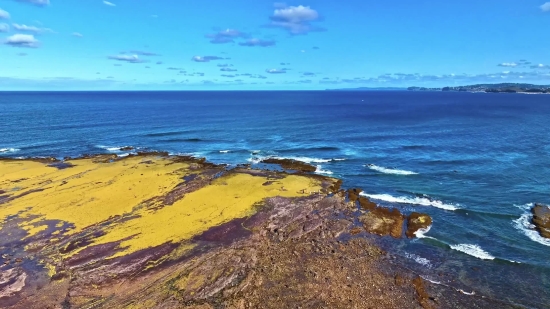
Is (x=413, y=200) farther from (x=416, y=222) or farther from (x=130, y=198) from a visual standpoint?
(x=130, y=198)

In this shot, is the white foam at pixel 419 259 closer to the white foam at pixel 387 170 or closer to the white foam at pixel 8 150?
the white foam at pixel 387 170

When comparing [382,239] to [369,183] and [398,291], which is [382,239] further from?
[369,183]

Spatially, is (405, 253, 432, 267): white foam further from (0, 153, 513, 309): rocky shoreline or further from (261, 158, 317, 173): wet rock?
(261, 158, 317, 173): wet rock

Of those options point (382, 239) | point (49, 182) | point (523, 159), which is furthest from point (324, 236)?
point (523, 159)

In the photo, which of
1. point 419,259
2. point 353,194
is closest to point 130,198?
point 353,194

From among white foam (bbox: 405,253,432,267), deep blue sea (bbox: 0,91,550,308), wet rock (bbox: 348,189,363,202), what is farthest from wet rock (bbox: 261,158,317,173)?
white foam (bbox: 405,253,432,267)

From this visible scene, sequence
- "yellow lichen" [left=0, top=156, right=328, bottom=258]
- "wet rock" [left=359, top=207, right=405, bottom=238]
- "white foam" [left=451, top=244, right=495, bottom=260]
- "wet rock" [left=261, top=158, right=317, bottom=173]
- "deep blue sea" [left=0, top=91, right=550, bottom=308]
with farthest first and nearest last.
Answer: "wet rock" [left=261, top=158, right=317, bottom=173]
"wet rock" [left=359, top=207, right=405, bottom=238]
"yellow lichen" [left=0, top=156, right=328, bottom=258]
"white foam" [left=451, top=244, right=495, bottom=260]
"deep blue sea" [left=0, top=91, right=550, bottom=308]

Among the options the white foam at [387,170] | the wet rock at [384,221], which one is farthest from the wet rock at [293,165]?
the wet rock at [384,221]
